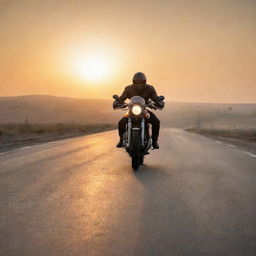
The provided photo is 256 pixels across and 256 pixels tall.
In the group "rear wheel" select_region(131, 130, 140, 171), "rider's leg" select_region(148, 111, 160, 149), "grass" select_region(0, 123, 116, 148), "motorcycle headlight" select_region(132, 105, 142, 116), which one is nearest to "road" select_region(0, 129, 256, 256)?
"rear wheel" select_region(131, 130, 140, 171)

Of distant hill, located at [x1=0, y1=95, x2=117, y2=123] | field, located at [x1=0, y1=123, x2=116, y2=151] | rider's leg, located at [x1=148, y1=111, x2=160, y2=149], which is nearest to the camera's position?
rider's leg, located at [x1=148, y1=111, x2=160, y2=149]

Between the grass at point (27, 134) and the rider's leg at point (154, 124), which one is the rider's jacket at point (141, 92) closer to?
the rider's leg at point (154, 124)

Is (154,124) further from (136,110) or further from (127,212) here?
(127,212)

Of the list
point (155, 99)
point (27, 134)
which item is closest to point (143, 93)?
point (155, 99)

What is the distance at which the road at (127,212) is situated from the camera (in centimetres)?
409

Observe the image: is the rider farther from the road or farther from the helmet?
the road

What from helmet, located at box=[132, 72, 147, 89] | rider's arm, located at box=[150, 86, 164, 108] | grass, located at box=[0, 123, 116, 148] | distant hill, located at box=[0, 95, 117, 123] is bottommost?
distant hill, located at box=[0, 95, 117, 123]

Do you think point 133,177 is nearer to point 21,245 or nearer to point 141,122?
point 141,122

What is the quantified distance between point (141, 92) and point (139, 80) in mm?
370

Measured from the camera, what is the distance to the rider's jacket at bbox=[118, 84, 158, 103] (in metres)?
10.7

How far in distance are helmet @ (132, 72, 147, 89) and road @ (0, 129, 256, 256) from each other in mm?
2044

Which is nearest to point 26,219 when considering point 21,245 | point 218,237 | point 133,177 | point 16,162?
point 21,245

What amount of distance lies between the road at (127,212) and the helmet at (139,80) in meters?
2.04

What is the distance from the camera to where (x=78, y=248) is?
400 centimetres
